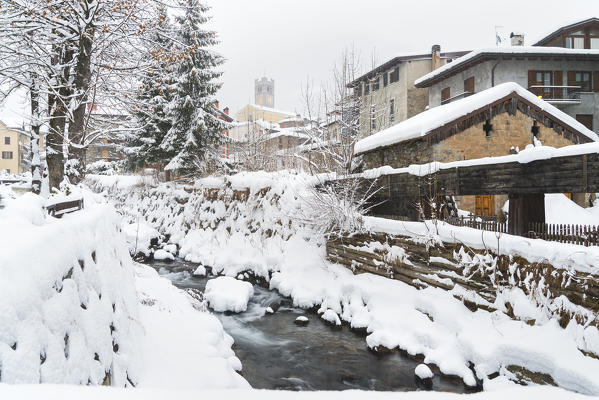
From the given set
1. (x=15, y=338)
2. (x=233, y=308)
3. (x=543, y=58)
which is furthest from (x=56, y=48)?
(x=543, y=58)

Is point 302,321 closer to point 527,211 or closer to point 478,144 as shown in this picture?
point 527,211

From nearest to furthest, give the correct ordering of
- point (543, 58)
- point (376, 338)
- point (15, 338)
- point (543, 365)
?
point (15, 338)
point (543, 365)
point (376, 338)
point (543, 58)

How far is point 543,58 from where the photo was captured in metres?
22.9

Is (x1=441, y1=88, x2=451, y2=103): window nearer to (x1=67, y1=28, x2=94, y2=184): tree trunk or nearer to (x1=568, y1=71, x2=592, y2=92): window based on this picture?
(x1=568, y1=71, x2=592, y2=92): window

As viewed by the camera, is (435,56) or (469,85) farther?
(435,56)

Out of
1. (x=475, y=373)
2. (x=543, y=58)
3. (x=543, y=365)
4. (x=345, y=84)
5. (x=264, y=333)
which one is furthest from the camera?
(x=543, y=58)

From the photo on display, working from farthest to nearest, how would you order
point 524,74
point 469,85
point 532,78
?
point 469,85 < point 532,78 < point 524,74

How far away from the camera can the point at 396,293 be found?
7305 mm

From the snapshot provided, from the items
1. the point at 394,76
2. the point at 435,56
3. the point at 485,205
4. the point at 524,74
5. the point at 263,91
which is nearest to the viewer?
the point at 485,205

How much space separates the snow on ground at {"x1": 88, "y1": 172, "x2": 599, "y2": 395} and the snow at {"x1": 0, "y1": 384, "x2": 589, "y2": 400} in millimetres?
3656

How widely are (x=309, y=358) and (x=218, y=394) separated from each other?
539 centimetres

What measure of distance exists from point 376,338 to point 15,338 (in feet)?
19.9

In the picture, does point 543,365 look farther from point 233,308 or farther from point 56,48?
point 56,48

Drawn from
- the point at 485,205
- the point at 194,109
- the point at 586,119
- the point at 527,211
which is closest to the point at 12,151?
the point at 194,109
